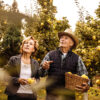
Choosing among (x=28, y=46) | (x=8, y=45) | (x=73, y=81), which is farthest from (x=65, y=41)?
(x=8, y=45)

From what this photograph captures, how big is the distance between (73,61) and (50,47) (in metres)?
2.96

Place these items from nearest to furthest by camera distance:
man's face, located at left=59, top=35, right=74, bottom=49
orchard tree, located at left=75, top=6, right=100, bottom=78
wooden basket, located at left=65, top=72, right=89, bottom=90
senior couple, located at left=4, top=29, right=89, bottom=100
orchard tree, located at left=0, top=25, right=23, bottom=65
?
orchard tree, located at left=0, top=25, right=23, bottom=65, wooden basket, located at left=65, top=72, right=89, bottom=90, senior couple, located at left=4, top=29, right=89, bottom=100, man's face, located at left=59, top=35, right=74, bottom=49, orchard tree, located at left=75, top=6, right=100, bottom=78

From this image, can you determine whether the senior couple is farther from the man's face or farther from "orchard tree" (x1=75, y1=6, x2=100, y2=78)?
"orchard tree" (x1=75, y1=6, x2=100, y2=78)

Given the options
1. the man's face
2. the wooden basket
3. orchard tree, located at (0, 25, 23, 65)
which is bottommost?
the wooden basket

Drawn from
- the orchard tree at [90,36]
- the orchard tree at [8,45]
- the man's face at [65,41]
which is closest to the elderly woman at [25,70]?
Answer: the man's face at [65,41]

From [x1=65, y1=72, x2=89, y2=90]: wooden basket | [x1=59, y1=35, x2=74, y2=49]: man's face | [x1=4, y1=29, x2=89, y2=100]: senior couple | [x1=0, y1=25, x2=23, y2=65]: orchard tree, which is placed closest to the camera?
[x1=0, y1=25, x2=23, y2=65]: orchard tree

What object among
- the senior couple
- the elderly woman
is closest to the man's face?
the senior couple

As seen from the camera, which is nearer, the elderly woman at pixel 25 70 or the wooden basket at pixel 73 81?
the wooden basket at pixel 73 81

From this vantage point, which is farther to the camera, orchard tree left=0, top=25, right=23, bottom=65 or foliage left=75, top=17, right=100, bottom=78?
foliage left=75, top=17, right=100, bottom=78

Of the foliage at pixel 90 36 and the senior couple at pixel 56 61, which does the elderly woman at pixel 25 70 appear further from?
the foliage at pixel 90 36

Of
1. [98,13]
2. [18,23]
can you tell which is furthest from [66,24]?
[18,23]

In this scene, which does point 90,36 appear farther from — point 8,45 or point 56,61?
point 8,45

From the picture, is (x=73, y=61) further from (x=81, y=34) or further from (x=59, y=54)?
(x=81, y=34)

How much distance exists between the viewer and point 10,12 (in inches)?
13.3
